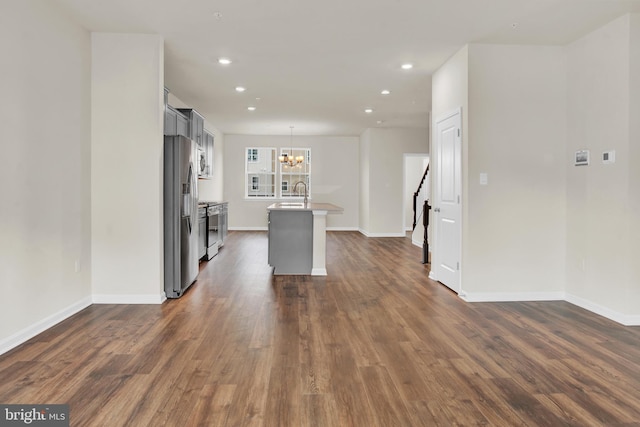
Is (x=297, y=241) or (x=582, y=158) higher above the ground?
(x=582, y=158)

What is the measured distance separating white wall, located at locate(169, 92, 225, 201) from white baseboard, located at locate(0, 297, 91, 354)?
4.92 metres

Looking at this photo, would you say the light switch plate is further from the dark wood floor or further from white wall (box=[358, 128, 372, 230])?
white wall (box=[358, 128, 372, 230])

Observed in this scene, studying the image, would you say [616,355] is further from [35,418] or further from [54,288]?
[54,288]

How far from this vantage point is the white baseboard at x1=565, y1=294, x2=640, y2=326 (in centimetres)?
350

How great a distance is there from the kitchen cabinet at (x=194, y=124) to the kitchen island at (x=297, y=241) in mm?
1910

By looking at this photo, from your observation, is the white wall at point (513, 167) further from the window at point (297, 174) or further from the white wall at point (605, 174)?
the window at point (297, 174)

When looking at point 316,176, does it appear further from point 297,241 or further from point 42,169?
point 42,169

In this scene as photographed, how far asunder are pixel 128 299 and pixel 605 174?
4837mm

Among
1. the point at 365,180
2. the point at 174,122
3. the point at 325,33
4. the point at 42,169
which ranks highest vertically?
the point at 325,33

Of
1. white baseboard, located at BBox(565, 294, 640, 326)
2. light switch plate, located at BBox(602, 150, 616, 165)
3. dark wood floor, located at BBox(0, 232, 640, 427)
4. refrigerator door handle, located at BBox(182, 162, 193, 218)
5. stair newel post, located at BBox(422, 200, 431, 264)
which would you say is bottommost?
dark wood floor, located at BBox(0, 232, 640, 427)

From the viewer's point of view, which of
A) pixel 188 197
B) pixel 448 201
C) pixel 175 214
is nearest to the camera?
pixel 175 214

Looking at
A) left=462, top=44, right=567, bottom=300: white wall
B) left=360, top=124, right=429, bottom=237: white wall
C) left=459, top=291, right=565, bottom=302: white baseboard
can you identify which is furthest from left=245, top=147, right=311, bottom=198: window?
left=459, top=291, right=565, bottom=302: white baseboard

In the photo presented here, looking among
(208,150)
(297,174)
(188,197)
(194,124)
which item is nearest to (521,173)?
(188,197)

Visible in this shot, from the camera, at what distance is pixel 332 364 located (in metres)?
2.62
